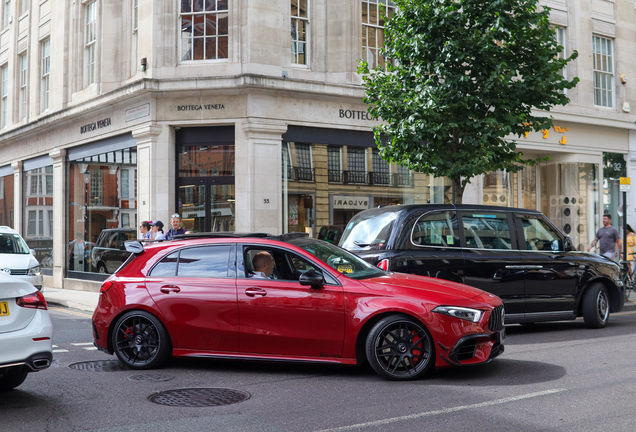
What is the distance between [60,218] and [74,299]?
19.3 ft

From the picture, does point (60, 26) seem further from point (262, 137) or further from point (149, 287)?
point (149, 287)

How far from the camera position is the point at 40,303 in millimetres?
5832

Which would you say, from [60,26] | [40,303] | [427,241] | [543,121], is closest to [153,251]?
[40,303]

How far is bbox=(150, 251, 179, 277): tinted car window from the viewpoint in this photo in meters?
7.46

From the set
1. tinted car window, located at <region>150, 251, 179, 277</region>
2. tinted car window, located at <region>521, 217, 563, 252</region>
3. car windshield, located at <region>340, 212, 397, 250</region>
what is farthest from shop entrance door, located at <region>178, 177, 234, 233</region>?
tinted car window, located at <region>150, 251, 179, 277</region>

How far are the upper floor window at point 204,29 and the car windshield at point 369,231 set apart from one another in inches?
345

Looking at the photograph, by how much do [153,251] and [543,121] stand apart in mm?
8961

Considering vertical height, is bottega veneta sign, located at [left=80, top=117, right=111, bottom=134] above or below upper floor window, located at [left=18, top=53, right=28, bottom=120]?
below

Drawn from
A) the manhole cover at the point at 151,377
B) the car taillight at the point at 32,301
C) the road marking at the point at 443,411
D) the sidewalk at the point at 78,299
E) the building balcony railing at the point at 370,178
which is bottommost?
the sidewalk at the point at 78,299

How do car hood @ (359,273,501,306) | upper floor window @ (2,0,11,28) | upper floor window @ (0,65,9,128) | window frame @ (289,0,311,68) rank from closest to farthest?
car hood @ (359,273,501,306) → window frame @ (289,0,311,68) → upper floor window @ (0,65,9,128) → upper floor window @ (2,0,11,28)

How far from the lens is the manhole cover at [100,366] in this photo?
751 centimetres


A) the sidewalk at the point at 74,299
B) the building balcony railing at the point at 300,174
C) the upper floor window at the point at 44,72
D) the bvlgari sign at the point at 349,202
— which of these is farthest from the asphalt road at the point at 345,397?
the upper floor window at the point at 44,72

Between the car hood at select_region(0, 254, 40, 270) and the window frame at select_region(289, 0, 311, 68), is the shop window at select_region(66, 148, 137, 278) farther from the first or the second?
the window frame at select_region(289, 0, 311, 68)

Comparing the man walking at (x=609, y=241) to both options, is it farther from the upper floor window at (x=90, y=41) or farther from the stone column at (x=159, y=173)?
the upper floor window at (x=90, y=41)
